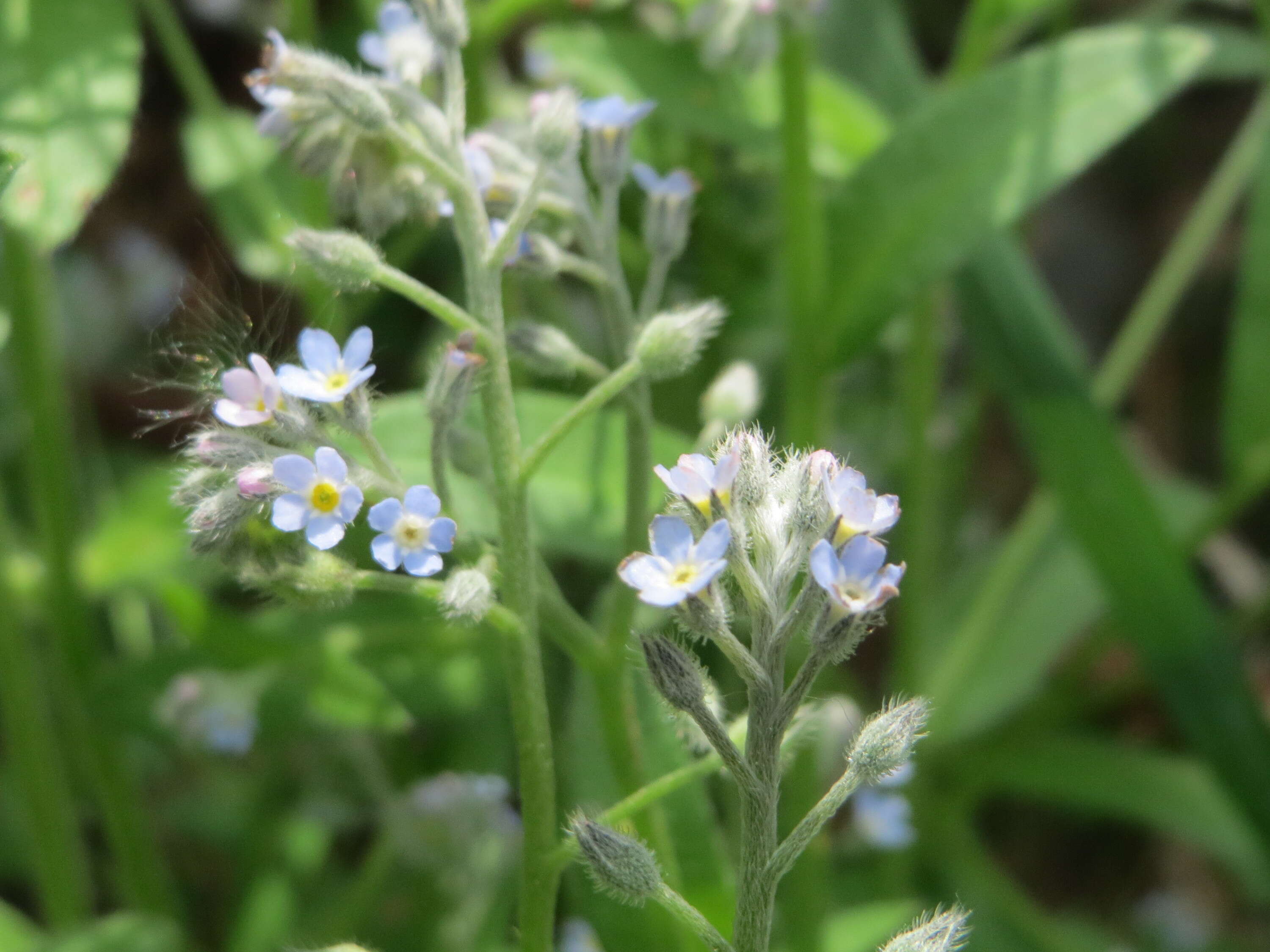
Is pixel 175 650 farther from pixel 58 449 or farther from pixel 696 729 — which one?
pixel 696 729

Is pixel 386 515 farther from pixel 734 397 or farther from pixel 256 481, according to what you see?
pixel 734 397

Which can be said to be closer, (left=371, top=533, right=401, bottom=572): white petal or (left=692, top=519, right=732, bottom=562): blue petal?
(left=692, top=519, right=732, bottom=562): blue petal

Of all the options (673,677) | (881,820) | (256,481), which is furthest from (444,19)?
(881,820)

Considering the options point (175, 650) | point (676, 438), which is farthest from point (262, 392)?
point (175, 650)

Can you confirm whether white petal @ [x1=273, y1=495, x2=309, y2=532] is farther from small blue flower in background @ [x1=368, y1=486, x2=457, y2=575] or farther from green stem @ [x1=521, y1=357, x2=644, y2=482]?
green stem @ [x1=521, y1=357, x2=644, y2=482]

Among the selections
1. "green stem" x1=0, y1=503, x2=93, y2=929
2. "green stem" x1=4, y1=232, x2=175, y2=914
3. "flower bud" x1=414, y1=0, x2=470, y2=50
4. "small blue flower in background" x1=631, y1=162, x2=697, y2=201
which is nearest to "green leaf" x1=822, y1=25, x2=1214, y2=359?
"small blue flower in background" x1=631, y1=162, x2=697, y2=201

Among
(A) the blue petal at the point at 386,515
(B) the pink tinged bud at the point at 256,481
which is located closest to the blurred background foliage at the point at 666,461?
(B) the pink tinged bud at the point at 256,481
